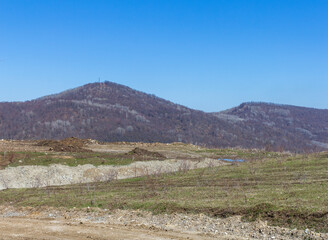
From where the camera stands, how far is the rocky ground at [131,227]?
15250 millimetres

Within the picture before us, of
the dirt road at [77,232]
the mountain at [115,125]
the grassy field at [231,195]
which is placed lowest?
the dirt road at [77,232]

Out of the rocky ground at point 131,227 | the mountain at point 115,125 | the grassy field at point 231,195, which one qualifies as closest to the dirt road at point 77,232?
the rocky ground at point 131,227

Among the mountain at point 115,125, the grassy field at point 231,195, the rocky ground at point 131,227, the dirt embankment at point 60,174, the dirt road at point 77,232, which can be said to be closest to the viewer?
the rocky ground at point 131,227

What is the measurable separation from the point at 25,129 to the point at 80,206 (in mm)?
134391

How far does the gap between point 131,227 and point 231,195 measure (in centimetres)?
756

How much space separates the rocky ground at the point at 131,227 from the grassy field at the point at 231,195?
91cm

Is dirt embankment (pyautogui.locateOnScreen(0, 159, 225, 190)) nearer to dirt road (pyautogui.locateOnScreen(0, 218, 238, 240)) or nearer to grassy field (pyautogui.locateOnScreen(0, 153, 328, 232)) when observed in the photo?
grassy field (pyautogui.locateOnScreen(0, 153, 328, 232))

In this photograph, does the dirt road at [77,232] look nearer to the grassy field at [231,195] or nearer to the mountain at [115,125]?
the grassy field at [231,195]

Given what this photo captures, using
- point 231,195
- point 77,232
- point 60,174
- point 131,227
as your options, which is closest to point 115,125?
point 60,174

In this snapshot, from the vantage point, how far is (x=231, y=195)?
2241cm

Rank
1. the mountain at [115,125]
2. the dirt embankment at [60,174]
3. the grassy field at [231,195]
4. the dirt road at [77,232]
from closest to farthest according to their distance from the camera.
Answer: the dirt road at [77,232] < the grassy field at [231,195] < the dirt embankment at [60,174] < the mountain at [115,125]

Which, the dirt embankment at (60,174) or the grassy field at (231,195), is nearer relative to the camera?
the grassy field at (231,195)

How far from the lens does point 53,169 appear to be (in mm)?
43188

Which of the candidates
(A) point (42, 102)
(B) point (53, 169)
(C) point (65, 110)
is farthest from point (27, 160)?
(A) point (42, 102)
